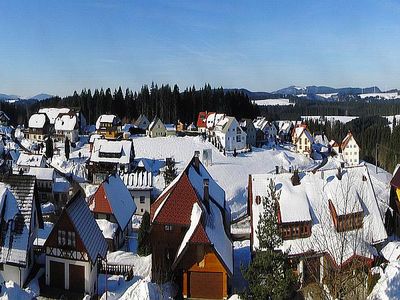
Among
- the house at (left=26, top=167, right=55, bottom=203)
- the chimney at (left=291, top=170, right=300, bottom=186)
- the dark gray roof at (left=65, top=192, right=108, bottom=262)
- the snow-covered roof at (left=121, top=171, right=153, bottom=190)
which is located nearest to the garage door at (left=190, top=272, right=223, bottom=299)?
the dark gray roof at (left=65, top=192, right=108, bottom=262)

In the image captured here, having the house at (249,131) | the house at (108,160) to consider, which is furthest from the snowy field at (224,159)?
the house at (249,131)

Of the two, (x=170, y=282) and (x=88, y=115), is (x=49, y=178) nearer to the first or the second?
(x=170, y=282)

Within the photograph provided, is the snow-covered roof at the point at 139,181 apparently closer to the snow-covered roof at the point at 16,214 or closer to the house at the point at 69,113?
the snow-covered roof at the point at 16,214

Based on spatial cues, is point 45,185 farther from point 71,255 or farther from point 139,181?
point 71,255

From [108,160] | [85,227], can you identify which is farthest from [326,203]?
[108,160]

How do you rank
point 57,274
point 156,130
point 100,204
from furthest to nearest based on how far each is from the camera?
point 156,130, point 100,204, point 57,274

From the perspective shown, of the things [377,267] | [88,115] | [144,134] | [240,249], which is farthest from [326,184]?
[88,115]

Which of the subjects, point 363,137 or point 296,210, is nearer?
point 296,210

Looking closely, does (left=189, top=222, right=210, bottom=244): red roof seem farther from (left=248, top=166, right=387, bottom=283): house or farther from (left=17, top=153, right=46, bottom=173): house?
(left=17, top=153, right=46, bottom=173): house
